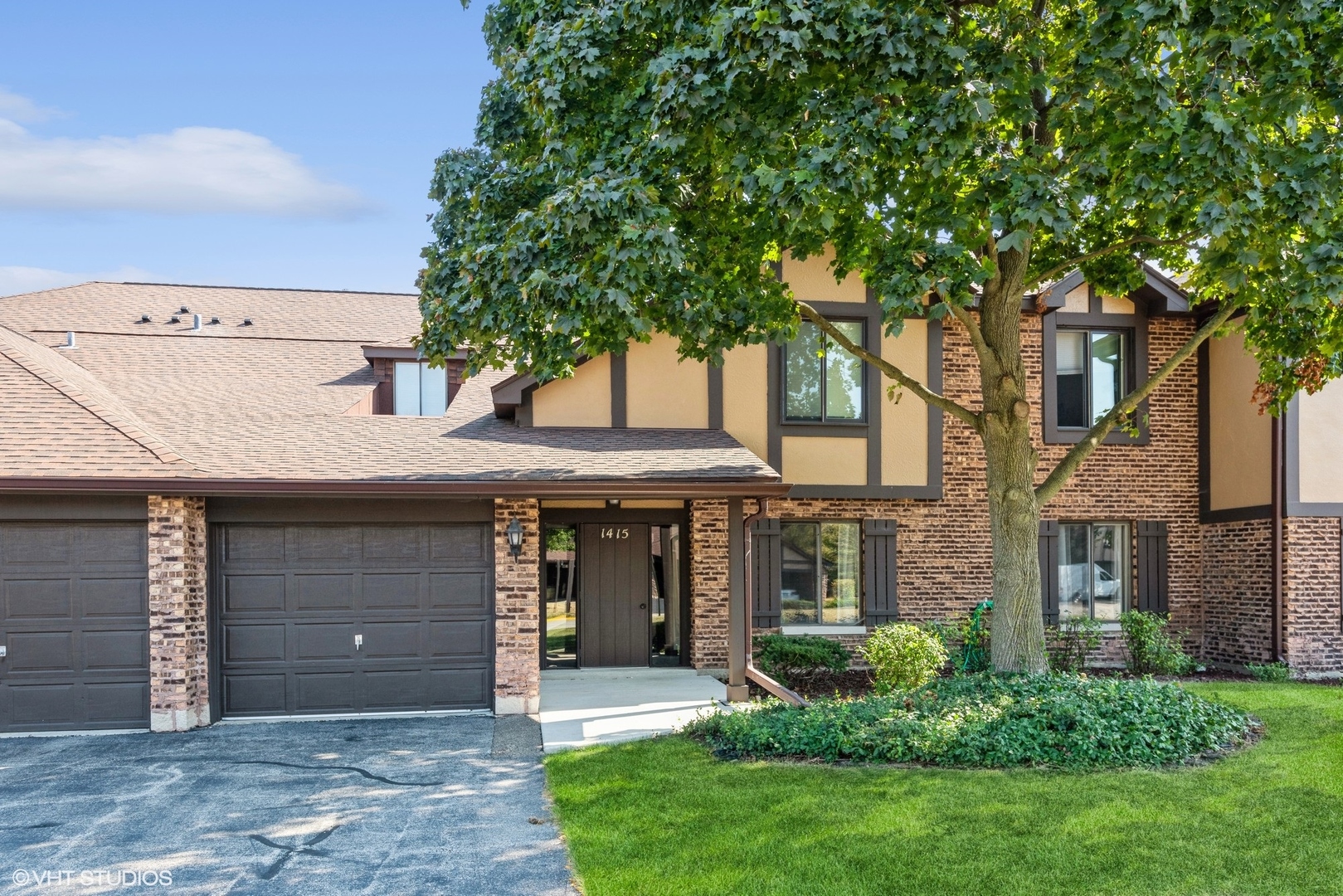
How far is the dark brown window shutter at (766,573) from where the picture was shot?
45.0 ft

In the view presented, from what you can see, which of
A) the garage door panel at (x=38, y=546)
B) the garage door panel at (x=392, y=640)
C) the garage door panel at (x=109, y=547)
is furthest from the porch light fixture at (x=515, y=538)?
the garage door panel at (x=38, y=546)

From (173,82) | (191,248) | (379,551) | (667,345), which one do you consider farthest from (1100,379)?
(191,248)

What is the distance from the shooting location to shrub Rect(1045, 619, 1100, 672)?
45.6 feet

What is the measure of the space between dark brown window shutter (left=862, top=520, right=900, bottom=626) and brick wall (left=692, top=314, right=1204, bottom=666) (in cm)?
21

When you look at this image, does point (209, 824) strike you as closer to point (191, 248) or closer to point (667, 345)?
point (667, 345)

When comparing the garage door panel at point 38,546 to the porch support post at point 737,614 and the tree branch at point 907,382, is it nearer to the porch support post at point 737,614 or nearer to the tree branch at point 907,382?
the porch support post at point 737,614

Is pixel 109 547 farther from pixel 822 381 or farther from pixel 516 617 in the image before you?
pixel 822 381

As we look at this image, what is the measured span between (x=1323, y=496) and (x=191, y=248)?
2739cm

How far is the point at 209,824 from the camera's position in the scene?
281 inches

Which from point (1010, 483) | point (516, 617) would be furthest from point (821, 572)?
point (516, 617)

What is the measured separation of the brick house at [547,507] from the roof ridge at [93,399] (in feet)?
0.15

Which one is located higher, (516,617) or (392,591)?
(392,591)

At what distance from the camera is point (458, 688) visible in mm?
11539

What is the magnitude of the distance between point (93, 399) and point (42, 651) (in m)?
2.83
